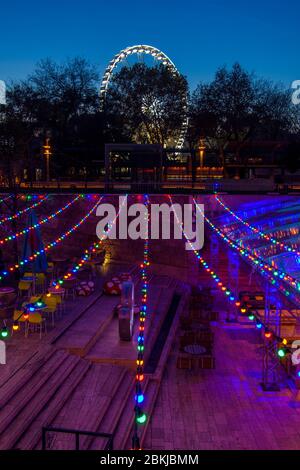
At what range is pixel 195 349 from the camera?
38.9 feet

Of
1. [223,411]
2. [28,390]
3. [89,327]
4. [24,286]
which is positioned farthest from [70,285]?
[223,411]

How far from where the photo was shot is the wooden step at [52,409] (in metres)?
7.44

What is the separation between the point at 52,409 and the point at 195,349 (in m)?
4.40

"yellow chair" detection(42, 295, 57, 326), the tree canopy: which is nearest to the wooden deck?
"yellow chair" detection(42, 295, 57, 326)

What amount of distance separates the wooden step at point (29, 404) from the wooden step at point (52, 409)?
7 cm

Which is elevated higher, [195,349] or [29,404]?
[29,404]

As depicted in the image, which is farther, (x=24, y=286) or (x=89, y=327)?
(x=24, y=286)

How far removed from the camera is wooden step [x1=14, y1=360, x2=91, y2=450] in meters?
7.44

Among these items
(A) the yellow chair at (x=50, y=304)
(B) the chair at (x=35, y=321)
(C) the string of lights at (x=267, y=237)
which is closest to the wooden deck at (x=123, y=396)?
(B) the chair at (x=35, y=321)

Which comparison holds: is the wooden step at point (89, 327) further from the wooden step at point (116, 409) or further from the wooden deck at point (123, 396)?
the wooden step at point (116, 409)

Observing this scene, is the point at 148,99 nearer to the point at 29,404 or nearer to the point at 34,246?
the point at 34,246

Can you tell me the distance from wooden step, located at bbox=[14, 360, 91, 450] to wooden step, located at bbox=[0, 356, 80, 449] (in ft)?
0.22

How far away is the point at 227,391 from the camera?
1050 centimetres

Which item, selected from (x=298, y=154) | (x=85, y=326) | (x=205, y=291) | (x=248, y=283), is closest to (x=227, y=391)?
(x=85, y=326)
